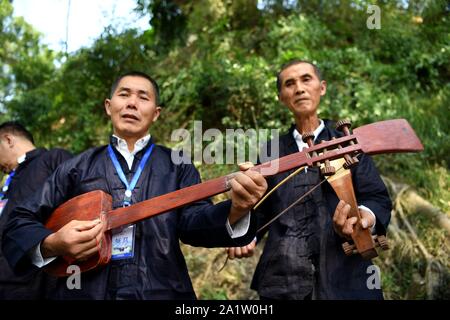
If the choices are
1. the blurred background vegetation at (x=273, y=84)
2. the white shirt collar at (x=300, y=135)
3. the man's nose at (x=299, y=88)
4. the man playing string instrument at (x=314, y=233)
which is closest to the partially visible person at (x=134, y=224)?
the man playing string instrument at (x=314, y=233)

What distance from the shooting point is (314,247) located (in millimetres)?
2326

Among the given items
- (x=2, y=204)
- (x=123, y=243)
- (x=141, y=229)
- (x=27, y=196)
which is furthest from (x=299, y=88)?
(x=2, y=204)

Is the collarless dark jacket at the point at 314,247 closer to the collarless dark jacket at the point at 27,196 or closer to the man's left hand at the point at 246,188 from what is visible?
the man's left hand at the point at 246,188

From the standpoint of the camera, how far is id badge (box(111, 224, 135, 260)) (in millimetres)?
2055

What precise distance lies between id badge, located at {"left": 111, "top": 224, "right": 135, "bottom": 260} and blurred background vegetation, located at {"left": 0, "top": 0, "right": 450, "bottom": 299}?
2.38 meters

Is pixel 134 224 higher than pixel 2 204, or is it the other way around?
pixel 2 204

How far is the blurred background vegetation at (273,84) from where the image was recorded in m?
4.37

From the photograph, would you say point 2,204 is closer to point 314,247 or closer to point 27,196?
point 27,196

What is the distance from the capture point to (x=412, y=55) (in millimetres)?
6219

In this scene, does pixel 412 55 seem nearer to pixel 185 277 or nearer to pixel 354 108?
pixel 354 108

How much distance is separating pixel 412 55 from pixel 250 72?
2.33m

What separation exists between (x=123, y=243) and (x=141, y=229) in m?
0.11

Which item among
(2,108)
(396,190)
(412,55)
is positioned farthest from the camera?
(2,108)
